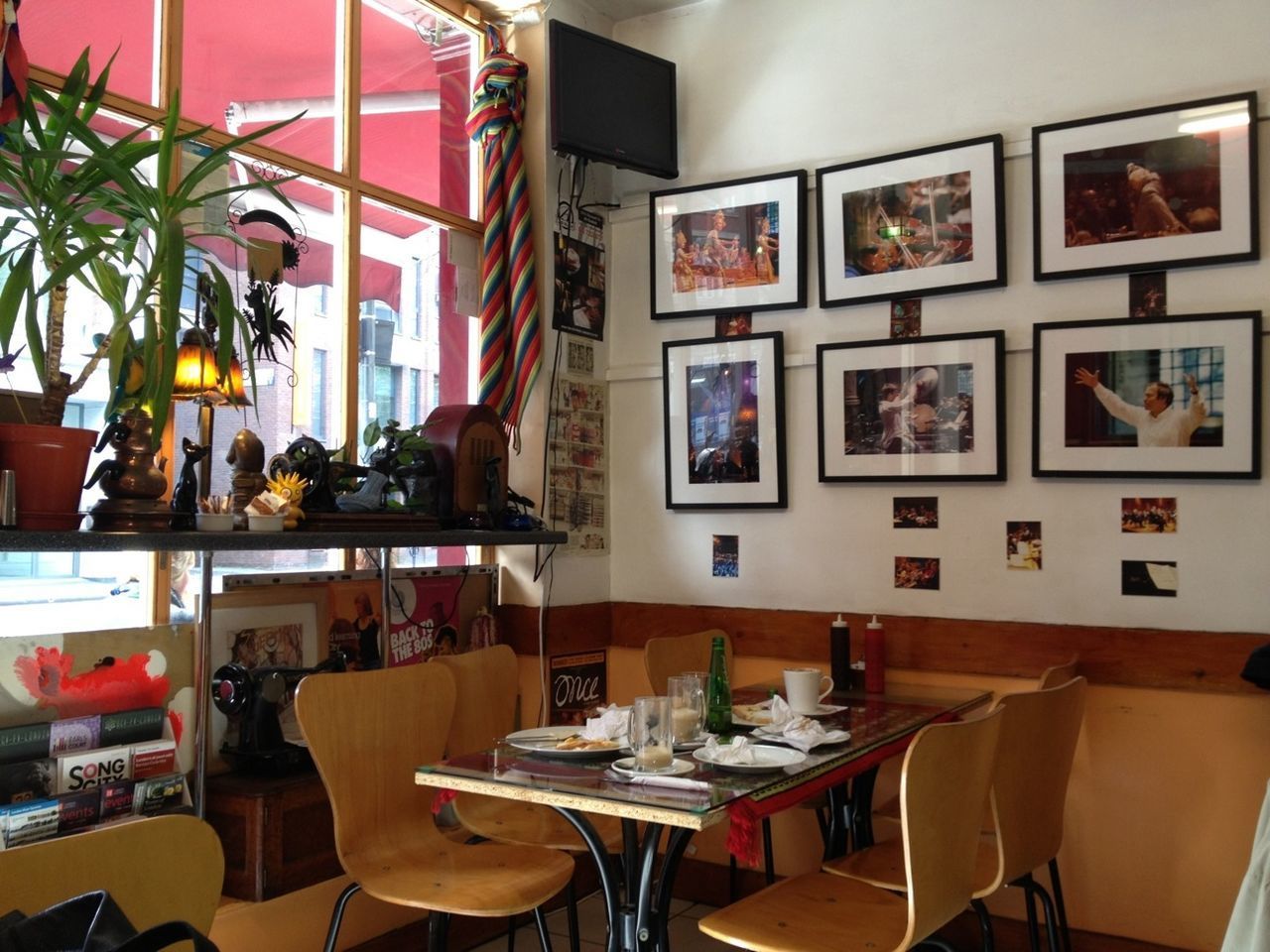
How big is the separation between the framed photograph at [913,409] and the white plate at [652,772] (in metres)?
1.67

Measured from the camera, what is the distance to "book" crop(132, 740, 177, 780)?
2615 mm

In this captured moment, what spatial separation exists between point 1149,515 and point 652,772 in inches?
74.4

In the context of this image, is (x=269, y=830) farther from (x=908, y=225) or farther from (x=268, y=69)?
(x=908, y=225)

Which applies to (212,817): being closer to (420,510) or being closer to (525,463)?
(420,510)

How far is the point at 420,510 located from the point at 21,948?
2083 mm

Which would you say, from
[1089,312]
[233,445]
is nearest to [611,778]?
[233,445]

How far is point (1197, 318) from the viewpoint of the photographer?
313cm

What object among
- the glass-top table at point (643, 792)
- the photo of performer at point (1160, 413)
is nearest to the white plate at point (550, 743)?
the glass-top table at point (643, 792)

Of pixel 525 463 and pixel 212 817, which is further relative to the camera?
pixel 525 463

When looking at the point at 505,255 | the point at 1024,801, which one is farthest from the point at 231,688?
the point at 1024,801

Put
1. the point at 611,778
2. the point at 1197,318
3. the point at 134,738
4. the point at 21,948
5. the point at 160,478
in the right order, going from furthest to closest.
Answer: the point at 1197,318 < the point at 134,738 < the point at 160,478 < the point at 611,778 < the point at 21,948

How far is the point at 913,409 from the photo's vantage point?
3574mm

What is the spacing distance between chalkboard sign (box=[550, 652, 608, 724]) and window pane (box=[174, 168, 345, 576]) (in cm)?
96

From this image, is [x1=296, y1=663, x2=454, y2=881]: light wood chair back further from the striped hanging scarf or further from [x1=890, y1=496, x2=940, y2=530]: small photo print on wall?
[x1=890, y1=496, x2=940, y2=530]: small photo print on wall
